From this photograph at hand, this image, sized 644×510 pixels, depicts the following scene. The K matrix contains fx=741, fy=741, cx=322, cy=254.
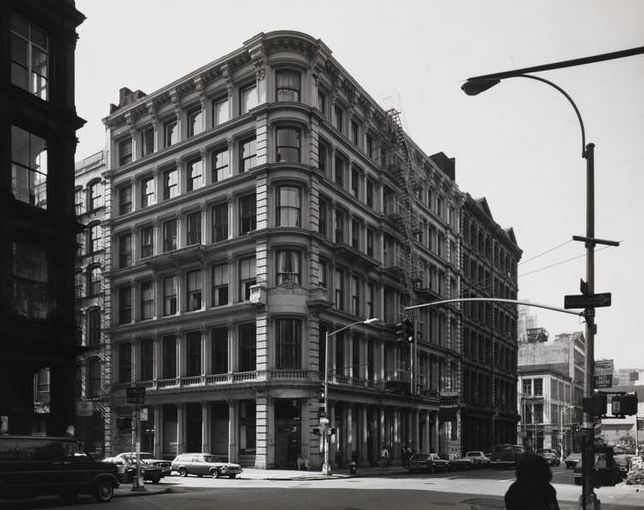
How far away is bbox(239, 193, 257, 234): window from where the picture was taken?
44719 millimetres

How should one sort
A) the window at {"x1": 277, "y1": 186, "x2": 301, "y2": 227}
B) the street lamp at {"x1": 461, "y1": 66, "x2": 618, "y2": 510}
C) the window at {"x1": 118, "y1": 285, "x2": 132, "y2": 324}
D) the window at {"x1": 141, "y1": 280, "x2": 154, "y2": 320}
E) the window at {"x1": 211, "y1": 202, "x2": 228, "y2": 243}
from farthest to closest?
the window at {"x1": 118, "y1": 285, "x2": 132, "y2": 324}, the window at {"x1": 141, "y1": 280, "x2": 154, "y2": 320}, the window at {"x1": 211, "y1": 202, "x2": 228, "y2": 243}, the window at {"x1": 277, "y1": 186, "x2": 301, "y2": 227}, the street lamp at {"x1": 461, "y1": 66, "x2": 618, "y2": 510}

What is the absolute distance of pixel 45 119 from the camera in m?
27.0

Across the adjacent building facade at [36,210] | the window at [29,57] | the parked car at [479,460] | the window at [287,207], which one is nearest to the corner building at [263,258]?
the window at [287,207]

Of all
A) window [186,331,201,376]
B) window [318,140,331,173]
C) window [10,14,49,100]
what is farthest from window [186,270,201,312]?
window [10,14,49,100]

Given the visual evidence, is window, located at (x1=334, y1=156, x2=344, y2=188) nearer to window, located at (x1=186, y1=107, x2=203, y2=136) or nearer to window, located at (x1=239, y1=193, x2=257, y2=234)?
window, located at (x1=239, y1=193, x2=257, y2=234)

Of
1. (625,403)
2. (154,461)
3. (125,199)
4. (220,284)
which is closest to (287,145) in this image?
(220,284)

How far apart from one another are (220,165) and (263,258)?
320 inches

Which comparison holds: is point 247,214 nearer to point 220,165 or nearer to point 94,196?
point 220,165

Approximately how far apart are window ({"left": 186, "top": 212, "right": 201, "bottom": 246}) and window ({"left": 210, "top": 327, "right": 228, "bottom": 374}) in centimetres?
617

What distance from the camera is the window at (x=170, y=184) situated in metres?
49.9

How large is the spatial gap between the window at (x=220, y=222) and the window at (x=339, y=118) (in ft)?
30.3

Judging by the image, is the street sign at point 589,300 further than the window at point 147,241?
No

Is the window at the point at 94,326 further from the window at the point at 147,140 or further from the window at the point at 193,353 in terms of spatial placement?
the window at the point at 147,140

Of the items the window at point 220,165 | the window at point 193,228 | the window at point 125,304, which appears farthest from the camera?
the window at point 125,304
